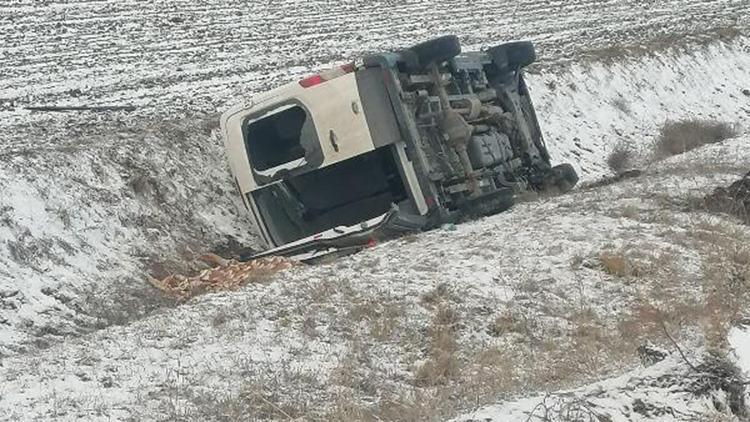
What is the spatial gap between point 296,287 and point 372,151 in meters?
2.99

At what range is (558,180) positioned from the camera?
13359 mm

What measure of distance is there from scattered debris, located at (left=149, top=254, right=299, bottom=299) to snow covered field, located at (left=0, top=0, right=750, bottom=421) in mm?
249

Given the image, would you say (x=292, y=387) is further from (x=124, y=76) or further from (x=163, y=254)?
(x=124, y=76)

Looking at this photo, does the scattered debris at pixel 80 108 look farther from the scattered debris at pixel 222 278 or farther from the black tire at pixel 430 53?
the scattered debris at pixel 222 278

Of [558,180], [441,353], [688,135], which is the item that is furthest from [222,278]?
[688,135]

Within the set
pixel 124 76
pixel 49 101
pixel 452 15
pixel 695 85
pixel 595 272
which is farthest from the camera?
pixel 452 15

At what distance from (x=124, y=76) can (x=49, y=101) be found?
313 cm

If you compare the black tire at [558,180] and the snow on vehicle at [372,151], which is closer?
the snow on vehicle at [372,151]

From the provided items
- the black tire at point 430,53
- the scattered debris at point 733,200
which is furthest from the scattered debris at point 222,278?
the scattered debris at point 733,200

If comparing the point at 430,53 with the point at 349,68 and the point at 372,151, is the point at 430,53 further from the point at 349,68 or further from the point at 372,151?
the point at 372,151

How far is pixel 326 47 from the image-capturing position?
23906 mm

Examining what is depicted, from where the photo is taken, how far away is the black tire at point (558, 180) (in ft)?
43.7

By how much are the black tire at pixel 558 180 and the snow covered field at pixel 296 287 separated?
88 centimetres

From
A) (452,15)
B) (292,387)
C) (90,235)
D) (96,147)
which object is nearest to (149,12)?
(452,15)
